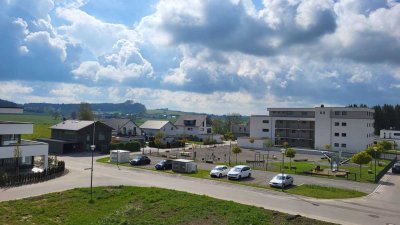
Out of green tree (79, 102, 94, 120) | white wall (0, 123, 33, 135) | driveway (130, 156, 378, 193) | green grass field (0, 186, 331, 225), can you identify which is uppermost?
green tree (79, 102, 94, 120)

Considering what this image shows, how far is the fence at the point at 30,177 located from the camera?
36.2 meters

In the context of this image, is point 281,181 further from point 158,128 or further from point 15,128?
point 158,128

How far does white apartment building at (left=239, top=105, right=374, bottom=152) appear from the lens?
262ft

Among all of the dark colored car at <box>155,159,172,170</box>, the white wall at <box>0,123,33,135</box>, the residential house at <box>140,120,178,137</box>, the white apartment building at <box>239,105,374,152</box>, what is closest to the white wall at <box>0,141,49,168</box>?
the white wall at <box>0,123,33,135</box>

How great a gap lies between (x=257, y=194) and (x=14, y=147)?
27.8m

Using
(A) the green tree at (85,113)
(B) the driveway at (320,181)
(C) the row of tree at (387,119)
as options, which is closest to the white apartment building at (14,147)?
(B) the driveway at (320,181)

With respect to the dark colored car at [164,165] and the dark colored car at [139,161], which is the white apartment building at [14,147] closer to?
the dark colored car at [139,161]

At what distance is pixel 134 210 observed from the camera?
2822cm

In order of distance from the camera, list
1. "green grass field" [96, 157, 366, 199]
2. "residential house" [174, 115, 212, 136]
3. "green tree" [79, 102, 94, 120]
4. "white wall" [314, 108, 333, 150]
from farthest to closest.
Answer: "green tree" [79, 102, 94, 120], "residential house" [174, 115, 212, 136], "white wall" [314, 108, 333, 150], "green grass field" [96, 157, 366, 199]

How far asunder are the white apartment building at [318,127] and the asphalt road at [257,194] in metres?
32.0

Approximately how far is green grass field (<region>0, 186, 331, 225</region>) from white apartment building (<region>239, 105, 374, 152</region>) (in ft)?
190

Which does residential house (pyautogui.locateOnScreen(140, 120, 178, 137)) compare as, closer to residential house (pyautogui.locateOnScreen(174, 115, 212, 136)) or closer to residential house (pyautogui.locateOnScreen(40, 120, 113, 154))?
residential house (pyautogui.locateOnScreen(174, 115, 212, 136))

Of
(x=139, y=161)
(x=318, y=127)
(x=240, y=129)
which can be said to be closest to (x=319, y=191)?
(x=139, y=161)

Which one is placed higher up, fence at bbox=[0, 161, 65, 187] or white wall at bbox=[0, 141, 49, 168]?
white wall at bbox=[0, 141, 49, 168]
